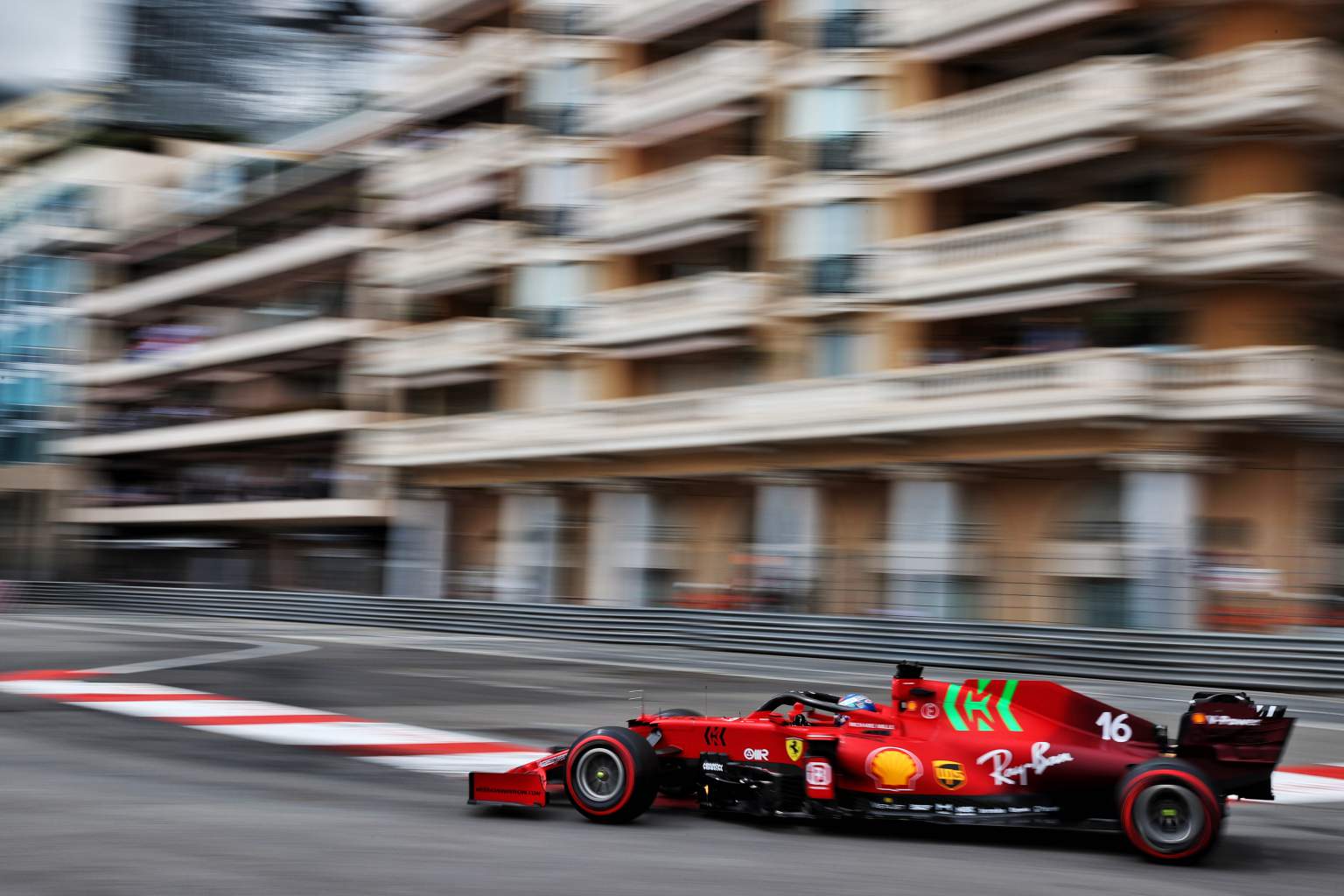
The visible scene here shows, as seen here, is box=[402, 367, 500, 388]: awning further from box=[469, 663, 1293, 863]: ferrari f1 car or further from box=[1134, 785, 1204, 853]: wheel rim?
box=[1134, 785, 1204, 853]: wheel rim

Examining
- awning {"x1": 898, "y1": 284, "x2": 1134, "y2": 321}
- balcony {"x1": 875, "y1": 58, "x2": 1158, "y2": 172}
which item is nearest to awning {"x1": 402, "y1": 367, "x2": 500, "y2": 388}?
balcony {"x1": 875, "y1": 58, "x2": 1158, "y2": 172}

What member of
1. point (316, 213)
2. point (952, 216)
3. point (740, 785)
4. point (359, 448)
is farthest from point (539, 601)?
point (740, 785)

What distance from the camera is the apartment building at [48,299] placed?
54.9 meters

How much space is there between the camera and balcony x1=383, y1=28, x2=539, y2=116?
118 ft

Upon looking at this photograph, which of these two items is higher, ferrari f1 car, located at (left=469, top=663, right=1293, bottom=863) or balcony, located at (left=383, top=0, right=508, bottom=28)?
balcony, located at (left=383, top=0, right=508, bottom=28)

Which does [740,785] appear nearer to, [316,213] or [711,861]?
[711,861]

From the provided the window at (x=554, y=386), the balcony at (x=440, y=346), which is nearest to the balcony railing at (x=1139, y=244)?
the window at (x=554, y=386)

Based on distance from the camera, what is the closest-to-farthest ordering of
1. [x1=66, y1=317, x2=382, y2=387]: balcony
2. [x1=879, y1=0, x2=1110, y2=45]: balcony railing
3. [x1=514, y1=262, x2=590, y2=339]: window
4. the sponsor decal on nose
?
the sponsor decal on nose → [x1=879, y1=0, x2=1110, y2=45]: balcony railing → [x1=514, y1=262, x2=590, y2=339]: window → [x1=66, y1=317, x2=382, y2=387]: balcony

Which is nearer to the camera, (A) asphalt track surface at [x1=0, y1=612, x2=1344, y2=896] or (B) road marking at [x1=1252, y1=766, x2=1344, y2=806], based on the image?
(A) asphalt track surface at [x1=0, y1=612, x2=1344, y2=896]

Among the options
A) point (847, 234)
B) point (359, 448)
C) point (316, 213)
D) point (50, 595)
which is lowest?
point (50, 595)

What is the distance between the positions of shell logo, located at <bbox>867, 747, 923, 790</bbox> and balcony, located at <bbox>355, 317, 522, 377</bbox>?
2736 cm

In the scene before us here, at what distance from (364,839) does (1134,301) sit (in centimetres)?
1776

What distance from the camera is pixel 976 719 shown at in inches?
309

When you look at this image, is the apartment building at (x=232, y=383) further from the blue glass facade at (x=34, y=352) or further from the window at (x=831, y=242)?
the window at (x=831, y=242)
